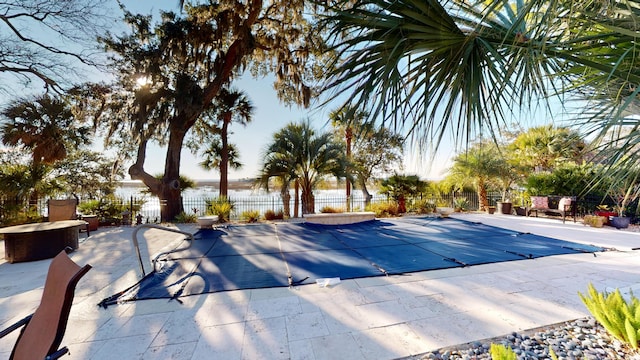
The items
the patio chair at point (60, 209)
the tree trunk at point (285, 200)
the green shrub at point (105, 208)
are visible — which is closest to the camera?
the patio chair at point (60, 209)

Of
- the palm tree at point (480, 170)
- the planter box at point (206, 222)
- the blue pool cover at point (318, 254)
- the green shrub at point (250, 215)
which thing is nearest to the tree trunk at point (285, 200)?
the green shrub at point (250, 215)

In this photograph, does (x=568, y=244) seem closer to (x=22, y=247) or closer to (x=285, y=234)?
(x=285, y=234)

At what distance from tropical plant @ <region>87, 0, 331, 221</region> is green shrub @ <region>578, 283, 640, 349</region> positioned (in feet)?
25.1

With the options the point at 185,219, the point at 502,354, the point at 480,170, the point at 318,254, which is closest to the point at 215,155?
the point at 185,219

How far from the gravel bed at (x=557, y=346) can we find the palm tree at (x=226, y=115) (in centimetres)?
1051

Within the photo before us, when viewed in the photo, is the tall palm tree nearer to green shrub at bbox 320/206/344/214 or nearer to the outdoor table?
green shrub at bbox 320/206/344/214

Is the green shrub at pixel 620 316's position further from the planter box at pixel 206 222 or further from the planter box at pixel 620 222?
the planter box at pixel 620 222

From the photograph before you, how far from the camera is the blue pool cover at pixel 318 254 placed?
3.49m

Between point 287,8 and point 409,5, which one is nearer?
point 409,5

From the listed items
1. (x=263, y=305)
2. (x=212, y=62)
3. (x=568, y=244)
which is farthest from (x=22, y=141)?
(x=568, y=244)

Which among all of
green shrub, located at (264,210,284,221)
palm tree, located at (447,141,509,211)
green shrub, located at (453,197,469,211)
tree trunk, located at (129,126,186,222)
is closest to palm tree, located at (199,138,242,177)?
tree trunk, located at (129,126,186,222)

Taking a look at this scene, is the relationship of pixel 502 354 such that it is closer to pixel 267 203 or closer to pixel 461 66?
pixel 461 66

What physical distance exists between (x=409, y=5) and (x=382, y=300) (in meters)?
2.91

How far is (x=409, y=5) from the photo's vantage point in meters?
1.78
